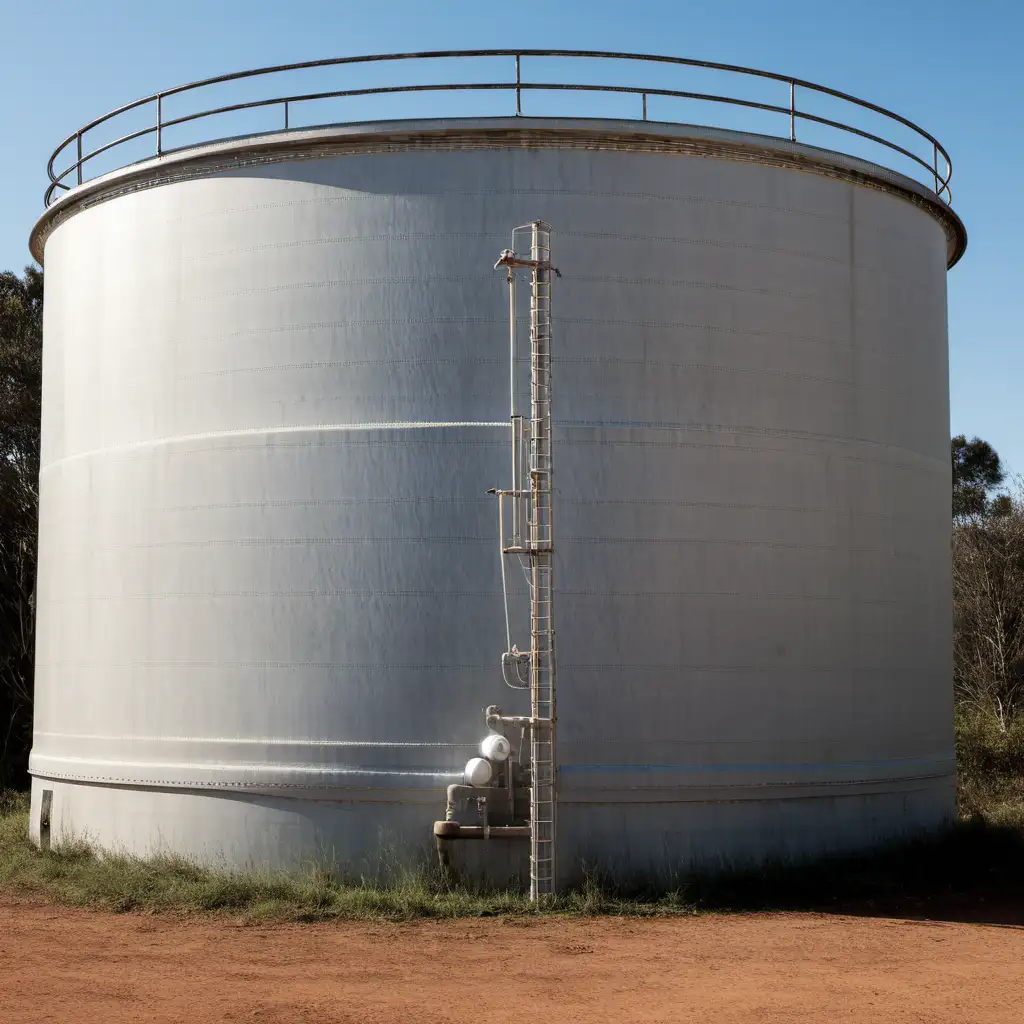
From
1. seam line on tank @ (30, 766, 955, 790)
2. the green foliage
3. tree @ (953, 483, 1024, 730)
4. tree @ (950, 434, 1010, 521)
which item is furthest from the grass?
tree @ (950, 434, 1010, 521)

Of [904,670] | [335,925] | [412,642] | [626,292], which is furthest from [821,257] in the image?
[335,925]

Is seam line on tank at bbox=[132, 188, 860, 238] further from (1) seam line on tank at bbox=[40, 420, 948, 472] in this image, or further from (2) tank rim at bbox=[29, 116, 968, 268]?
(1) seam line on tank at bbox=[40, 420, 948, 472]

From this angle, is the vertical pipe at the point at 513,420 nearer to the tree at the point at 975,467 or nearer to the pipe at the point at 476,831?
the pipe at the point at 476,831

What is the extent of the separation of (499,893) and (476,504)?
418 centimetres

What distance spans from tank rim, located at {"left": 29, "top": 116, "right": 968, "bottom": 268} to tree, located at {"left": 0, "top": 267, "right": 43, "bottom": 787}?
15169 millimetres

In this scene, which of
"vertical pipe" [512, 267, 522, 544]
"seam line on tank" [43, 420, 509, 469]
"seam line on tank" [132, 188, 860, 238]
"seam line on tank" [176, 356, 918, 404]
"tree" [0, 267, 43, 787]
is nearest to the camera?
"vertical pipe" [512, 267, 522, 544]

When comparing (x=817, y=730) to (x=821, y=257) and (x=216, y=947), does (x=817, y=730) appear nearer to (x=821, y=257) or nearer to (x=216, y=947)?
(x=821, y=257)

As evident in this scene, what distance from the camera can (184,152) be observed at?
16.0 m

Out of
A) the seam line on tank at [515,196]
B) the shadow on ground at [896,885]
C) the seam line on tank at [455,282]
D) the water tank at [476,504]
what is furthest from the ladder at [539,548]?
the shadow on ground at [896,885]

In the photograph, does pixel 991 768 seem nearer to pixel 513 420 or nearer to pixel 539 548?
pixel 539 548

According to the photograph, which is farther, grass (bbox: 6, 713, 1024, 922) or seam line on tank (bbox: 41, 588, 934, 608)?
seam line on tank (bbox: 41, 588, 934, 608)

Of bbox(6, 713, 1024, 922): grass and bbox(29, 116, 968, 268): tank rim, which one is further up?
bbox(29, 116, 968, 268): tank rim

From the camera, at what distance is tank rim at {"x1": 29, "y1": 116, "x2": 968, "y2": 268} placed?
49.0ft

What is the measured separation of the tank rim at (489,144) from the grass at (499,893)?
26.9ft
